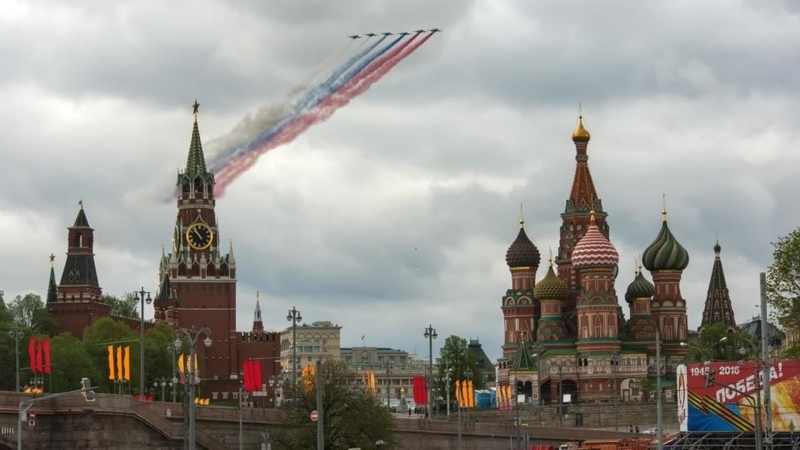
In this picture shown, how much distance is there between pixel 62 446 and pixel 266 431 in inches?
801

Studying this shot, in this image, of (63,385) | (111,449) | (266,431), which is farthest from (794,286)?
(63,385)

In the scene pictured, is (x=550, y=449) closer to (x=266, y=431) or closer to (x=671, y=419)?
(x=266, y=431)

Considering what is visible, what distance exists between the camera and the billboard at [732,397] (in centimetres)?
12381

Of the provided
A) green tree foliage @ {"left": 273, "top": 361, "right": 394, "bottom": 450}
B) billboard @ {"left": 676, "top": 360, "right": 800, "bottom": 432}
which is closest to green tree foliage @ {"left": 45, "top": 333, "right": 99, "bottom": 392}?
green tree foliage @ {"left": 273, "top": 361, "right": 394, "bottom": 450}

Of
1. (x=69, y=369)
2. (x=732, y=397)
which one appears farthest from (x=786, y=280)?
(x=69, y=369)

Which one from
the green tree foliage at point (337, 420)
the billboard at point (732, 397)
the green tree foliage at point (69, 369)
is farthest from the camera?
the green tree foliage at point (69, 369)

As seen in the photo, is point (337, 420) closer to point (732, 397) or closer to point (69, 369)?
point (732, 397)

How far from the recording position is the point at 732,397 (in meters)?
126

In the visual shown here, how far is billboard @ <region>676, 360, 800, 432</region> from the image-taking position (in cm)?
12381

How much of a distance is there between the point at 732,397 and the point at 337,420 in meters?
30.4

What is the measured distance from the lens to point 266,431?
13325 centimetres

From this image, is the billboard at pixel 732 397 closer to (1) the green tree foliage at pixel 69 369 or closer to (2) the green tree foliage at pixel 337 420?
(2) the green tree foliage at pixel 337 420

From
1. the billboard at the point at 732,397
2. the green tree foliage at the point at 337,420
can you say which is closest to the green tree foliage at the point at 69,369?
the green tree foliage at the point at 337,420

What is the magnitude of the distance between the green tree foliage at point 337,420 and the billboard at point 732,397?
24.5 metres
